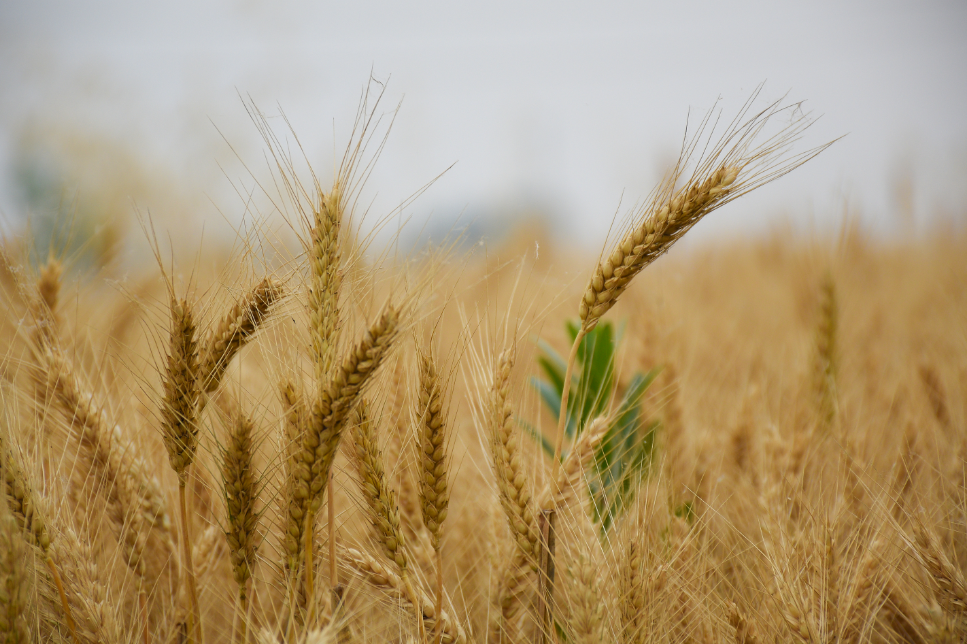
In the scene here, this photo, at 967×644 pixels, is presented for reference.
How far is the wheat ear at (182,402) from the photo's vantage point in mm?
856

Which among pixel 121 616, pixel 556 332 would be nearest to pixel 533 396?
pixel 121 616

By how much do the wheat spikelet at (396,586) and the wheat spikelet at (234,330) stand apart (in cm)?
43

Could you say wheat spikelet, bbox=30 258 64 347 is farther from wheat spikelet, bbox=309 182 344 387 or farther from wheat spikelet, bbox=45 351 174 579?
wheat spikelet, bbox=309 182 344 387

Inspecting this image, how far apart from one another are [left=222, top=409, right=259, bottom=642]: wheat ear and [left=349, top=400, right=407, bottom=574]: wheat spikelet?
197 millimetres

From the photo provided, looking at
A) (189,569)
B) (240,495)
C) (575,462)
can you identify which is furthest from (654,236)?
(189,569)

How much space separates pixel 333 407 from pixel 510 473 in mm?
362

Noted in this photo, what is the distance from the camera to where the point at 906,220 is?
453cm

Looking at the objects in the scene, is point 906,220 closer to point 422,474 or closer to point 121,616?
point 422,474

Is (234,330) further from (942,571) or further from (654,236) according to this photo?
(942,571)

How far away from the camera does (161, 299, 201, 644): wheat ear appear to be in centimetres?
86

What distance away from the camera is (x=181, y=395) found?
0.88m

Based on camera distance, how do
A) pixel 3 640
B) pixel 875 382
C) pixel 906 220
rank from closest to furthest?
1. pixel 3 640
2. pixel 875 382
3. pixel 906 220

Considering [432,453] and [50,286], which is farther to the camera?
[50,286]

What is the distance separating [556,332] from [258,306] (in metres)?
1.66
